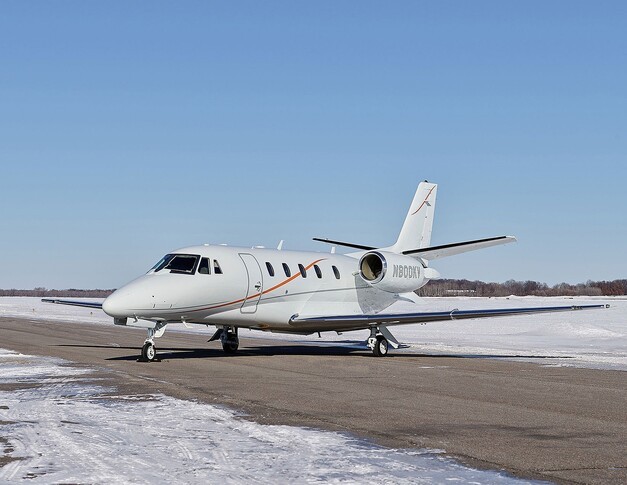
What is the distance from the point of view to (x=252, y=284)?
23953mm

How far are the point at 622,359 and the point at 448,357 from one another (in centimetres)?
445

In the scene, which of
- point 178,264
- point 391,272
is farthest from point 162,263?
point 391,272

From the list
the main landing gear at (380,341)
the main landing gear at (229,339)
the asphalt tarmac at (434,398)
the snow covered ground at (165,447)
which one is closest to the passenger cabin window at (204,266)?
the asphalt tarmac at (434,398)

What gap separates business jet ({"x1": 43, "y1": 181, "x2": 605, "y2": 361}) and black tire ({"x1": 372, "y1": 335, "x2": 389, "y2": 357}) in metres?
0.03

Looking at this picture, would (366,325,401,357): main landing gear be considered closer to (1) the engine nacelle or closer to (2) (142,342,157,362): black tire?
(1) the engine nacelle

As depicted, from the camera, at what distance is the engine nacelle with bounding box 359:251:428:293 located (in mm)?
27328

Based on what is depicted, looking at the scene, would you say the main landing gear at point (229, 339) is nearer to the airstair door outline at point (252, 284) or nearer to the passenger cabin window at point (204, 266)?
the airstair door outline at point (252, 284)

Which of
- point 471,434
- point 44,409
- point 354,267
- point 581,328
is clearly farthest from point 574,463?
point 581,328

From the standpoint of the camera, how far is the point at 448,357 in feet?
79.5

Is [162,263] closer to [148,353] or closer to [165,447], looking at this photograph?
[148,353]

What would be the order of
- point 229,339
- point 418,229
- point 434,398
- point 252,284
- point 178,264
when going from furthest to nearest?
point 418,229 < point 229,339 < point 252,284 < point 178,264 < point 434,398

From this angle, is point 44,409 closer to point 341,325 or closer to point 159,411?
point 159,411

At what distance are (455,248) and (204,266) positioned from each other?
813cm

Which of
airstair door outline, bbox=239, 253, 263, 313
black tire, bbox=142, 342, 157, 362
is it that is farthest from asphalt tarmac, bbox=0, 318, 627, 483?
airstair door outline, bbox=239, 253, 263, 313
